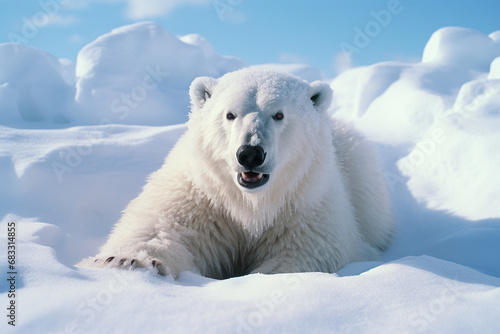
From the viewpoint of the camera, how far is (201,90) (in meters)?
2.90

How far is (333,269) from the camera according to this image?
8.61ft

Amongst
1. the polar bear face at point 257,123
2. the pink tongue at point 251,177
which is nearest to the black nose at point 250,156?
the polar bear face at point 257,123

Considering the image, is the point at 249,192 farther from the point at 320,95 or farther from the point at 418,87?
the point at 418,87

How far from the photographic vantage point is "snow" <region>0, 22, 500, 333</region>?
1.38m

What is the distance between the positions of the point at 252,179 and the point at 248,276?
1.98ft

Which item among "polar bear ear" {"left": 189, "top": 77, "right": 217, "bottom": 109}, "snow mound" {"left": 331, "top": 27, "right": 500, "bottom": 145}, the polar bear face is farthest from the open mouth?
"snow mound" {"left": 331, "top": 27, "right": 500, "bottom": 145}

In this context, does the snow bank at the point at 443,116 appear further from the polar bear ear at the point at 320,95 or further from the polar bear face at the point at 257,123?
the polar bear face at the point at 257,123

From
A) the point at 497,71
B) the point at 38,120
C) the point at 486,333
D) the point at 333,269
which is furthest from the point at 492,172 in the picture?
the point at 38,120

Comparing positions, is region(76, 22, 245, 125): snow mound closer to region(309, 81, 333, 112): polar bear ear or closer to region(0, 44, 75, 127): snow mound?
region(0, 44, 75, 127): snow mound

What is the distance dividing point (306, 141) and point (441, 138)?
3236mm

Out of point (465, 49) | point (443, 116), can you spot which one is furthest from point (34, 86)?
point (465, 49)

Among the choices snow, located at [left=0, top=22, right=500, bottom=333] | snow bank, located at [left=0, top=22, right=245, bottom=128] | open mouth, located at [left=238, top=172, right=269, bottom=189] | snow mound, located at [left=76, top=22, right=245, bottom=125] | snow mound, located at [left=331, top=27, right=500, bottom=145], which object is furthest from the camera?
snow mound, located at [left=76, top=22, right=245, bottom=125]

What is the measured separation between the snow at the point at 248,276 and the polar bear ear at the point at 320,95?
1.12m

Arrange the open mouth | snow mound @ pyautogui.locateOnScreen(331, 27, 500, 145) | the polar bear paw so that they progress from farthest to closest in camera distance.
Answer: snow mound @ pyautogui.locateOnScreen(331, 27, 500, 145) → the open mouth → the polar bear paw
